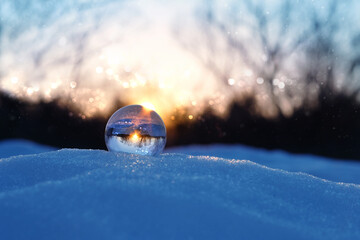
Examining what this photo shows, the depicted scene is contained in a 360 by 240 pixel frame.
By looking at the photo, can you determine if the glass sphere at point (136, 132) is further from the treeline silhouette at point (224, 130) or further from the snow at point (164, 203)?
the treeline silhouette at point (224, 130)

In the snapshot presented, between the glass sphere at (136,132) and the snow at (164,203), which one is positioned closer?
the snow at (164,203)

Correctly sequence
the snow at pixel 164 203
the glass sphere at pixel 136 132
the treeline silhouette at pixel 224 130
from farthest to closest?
the treeline silhouette at pixel 224 130, the glass sphere at pixel 136 132, the snow at pixel 164 203

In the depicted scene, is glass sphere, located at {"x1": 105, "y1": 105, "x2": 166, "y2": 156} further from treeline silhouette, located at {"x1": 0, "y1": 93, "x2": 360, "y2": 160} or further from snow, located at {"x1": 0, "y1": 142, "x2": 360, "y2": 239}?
treeline silhouette, located at {"x1": 0, "y1": 93, "x2": 360, "y2": 160}

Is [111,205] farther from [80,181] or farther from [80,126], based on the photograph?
[80,126]

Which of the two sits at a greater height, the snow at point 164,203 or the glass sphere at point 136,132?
the glass sphere at point 136,132

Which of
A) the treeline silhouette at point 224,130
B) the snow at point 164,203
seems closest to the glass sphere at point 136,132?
the snow at point 164,203

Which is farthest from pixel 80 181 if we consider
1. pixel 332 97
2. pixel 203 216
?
pixel 332 97
